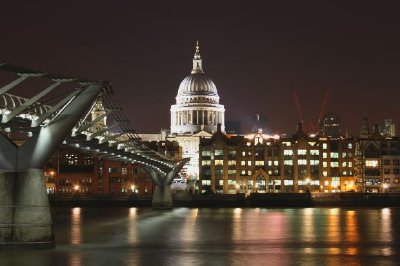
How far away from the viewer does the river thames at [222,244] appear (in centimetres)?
3884

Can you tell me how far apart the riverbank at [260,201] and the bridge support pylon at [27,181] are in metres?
85.0

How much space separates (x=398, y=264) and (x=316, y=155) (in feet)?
402

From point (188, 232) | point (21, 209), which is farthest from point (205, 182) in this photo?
point (21, 209)

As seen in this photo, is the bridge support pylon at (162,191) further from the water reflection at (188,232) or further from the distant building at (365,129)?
the distant building at (365,129)

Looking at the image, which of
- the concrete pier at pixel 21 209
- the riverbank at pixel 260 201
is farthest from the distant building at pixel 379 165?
the concrete pier at pixel 21 209

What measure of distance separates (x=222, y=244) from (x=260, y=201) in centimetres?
7633

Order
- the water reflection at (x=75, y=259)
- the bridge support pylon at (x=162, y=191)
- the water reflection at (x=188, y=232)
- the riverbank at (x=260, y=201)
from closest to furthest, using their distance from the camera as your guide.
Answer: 1. the water reflection at (x=75, y=259)
2. the water reflection at (x=188, y=232)
3. the bridge support pylon at (x=162, y=191)
4. the riverbank at (x=260, y=201)

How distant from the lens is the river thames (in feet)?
127

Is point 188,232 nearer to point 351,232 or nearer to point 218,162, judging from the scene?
point 351,232

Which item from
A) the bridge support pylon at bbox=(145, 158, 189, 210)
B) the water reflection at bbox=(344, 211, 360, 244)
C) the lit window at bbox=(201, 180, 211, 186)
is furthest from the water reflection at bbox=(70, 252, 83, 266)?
the lit window at bbox=(201, 180, 211, 186)

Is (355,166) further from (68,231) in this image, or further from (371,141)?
(68,231)

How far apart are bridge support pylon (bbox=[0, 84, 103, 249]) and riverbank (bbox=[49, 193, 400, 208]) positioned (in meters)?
85.0

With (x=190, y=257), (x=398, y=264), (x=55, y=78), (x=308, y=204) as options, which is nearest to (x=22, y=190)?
(x=55, y=78)

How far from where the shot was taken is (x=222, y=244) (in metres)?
50.3
